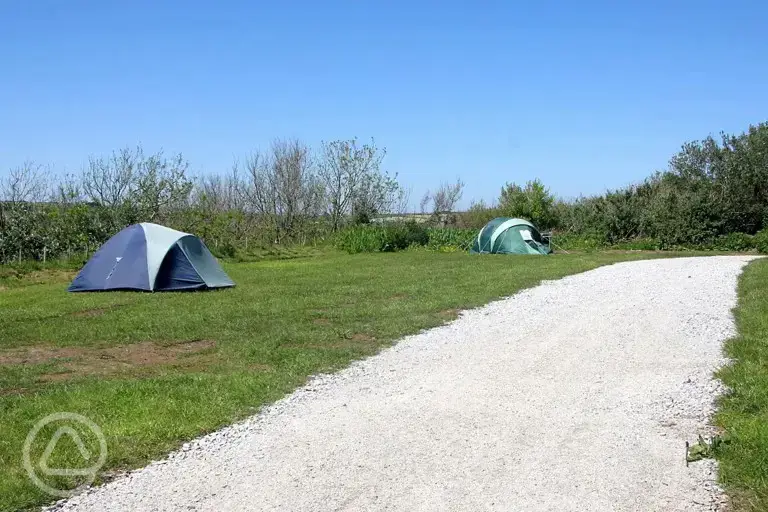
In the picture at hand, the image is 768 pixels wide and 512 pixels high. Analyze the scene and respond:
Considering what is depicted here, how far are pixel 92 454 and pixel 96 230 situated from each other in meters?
19.3

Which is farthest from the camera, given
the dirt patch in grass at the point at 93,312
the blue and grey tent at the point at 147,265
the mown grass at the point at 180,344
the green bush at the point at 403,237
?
the green bush at the point at 403,237

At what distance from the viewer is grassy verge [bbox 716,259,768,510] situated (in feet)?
13.9

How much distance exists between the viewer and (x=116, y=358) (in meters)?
8.38

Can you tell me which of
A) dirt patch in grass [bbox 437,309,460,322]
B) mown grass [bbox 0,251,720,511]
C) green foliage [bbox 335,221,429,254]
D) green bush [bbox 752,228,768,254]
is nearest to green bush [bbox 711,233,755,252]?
green bush [bbox 752,228,768,254]

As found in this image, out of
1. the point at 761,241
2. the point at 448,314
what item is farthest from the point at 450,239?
the point at 448,314

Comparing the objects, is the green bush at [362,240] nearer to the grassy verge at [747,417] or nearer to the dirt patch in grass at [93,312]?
the dirt patch in grass at [93,312]

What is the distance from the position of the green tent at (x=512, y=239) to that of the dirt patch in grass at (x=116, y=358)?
20.0m

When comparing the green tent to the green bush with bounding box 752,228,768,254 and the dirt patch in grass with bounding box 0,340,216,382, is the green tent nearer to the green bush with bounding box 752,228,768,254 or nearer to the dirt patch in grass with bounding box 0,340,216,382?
the green bush with bounding box 752,228,768,254

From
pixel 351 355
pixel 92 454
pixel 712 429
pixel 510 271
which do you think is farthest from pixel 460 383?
pixel 510 271

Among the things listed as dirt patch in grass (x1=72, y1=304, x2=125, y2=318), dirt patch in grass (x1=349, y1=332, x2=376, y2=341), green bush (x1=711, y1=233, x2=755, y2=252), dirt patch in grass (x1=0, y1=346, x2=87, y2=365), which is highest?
green bush (x1=711, y1=233, x2=755, y2=252)

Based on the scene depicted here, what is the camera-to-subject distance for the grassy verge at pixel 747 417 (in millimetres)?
4238

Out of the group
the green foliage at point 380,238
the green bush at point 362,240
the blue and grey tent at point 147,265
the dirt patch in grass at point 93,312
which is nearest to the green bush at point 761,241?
the green foliage at point 380,238

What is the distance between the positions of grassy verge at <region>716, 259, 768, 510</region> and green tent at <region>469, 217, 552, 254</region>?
57.8 feet

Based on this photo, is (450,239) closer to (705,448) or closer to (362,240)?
(362,240)
